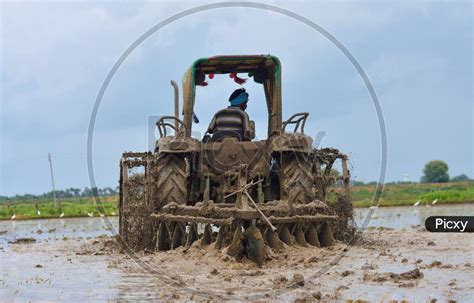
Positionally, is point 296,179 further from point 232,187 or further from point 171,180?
point 171,180

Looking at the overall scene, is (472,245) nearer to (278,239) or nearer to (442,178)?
(278,239)

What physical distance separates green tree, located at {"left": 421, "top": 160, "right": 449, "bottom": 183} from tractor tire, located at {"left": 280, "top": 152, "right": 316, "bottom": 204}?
71.1 metres

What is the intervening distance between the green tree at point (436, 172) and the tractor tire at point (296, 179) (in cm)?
7112

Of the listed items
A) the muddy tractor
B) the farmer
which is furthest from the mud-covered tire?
the farmer

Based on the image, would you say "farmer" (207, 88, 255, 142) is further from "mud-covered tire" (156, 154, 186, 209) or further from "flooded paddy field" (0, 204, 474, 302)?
"flooded paddy field" (0, 204, 474, 302)

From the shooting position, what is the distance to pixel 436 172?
79875 millimetres

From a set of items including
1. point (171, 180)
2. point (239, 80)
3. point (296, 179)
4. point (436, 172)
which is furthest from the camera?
point (436, 172)

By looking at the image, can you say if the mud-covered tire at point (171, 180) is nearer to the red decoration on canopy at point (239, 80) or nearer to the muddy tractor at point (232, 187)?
the muddy tractor at point (232, 187)

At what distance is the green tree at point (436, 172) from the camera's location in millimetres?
78562

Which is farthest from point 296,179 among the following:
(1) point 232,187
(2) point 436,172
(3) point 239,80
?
(2) point 436,172

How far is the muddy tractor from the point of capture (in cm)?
859

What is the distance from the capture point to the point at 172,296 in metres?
6.47

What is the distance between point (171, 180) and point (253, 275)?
3.10 metres

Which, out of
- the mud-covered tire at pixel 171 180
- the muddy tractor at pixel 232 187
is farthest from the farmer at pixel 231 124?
the mud-covered tire at pixel 171 180
